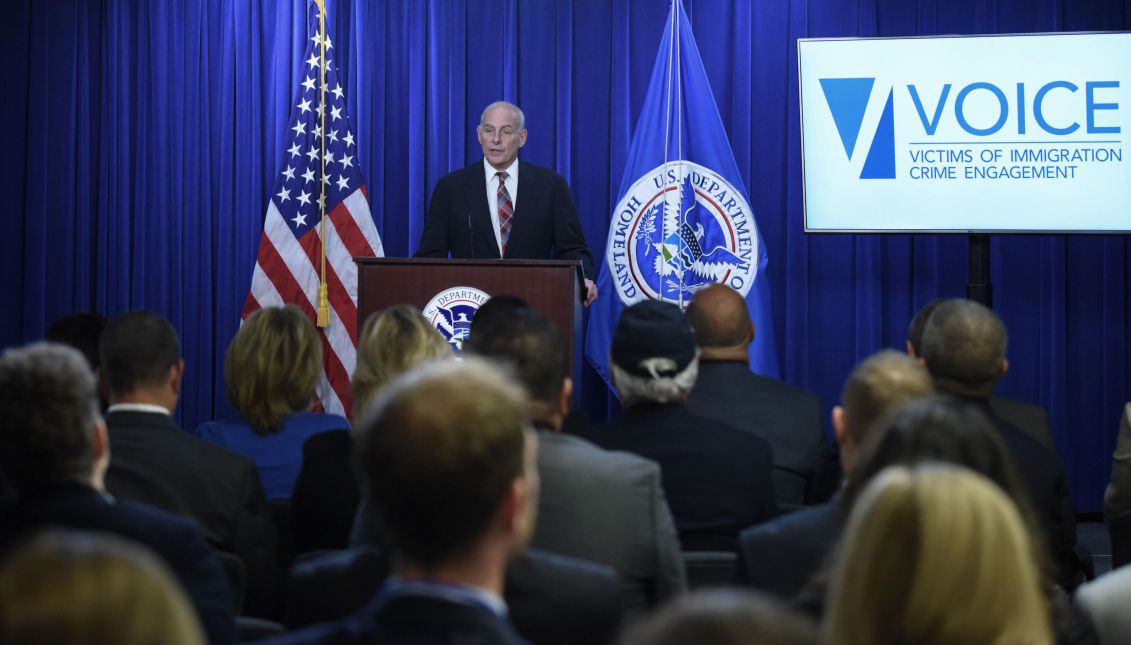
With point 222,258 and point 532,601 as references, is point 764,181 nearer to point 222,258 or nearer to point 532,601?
point 222,258

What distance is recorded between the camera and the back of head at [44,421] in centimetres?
203

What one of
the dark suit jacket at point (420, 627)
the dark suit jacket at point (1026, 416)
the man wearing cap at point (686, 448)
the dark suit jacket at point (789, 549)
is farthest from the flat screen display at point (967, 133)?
the dark suit jacket at point (420, 627)

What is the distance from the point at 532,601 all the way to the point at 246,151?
6.00 meters

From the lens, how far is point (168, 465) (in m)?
2.83

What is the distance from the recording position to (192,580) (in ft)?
6.72

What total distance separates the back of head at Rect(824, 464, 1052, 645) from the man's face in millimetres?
5084

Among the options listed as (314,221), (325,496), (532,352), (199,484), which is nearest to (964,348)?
(532,352)

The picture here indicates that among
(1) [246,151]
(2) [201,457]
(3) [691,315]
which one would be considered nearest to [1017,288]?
(3) [691,315]

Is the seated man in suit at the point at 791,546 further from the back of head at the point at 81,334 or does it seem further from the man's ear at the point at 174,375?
the back of head at the point at 81,334

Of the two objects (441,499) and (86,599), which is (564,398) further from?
(86,599)

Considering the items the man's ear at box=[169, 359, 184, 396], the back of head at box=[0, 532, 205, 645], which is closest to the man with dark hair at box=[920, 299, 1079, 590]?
the man's ear at box=[169, 359, 184, 396]

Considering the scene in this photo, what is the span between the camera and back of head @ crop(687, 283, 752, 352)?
13.1 feet

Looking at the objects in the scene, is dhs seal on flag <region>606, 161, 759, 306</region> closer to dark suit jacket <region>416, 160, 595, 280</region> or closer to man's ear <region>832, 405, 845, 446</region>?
dark suit jacket <region>416, 160, 595, 280</region>

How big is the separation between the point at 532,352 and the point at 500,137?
3.73 meters
